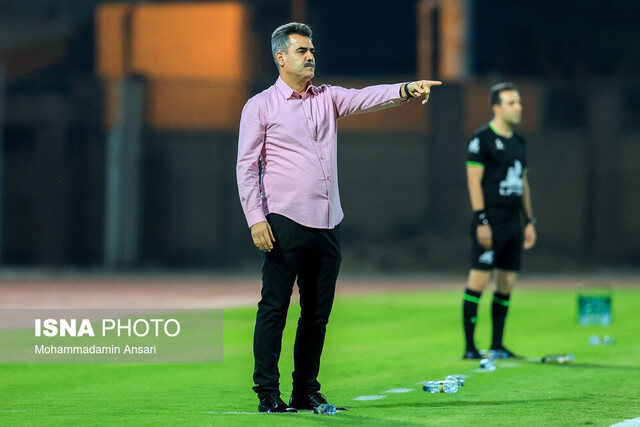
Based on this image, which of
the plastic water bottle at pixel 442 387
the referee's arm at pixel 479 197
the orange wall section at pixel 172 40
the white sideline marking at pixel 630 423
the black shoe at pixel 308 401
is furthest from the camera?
the orange wall section at pixel 172 40

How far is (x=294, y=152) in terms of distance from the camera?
778 cm

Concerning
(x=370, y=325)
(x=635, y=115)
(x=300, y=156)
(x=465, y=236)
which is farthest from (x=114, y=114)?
(x=300, y=156)

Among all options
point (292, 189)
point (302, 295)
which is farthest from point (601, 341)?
point (292, 189)

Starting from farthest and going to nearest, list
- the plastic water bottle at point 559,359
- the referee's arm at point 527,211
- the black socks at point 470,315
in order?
1. the referee's arm at point 527,211
2. the black socks at point 470,315
3. the plastic water bottle at point 559,359

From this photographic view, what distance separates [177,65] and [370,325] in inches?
726

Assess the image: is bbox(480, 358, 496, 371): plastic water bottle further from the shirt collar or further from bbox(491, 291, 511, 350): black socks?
the shirt collar

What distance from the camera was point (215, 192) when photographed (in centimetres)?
2911

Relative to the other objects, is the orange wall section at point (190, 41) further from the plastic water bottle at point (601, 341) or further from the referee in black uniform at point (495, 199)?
the referee in black uniform at point (495, 199)

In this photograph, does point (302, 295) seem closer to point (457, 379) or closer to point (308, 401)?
point (308, 401)

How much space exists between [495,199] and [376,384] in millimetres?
2319

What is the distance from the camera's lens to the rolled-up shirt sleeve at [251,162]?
768 cm

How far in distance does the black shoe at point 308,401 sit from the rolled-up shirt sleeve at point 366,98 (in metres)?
1.63

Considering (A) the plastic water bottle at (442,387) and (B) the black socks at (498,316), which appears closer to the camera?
(A) the plastic water bottle at (442,387)

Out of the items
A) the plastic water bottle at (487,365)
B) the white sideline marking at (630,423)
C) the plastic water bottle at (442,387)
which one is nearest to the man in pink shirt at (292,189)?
the plastic water bottle at (442,387)
